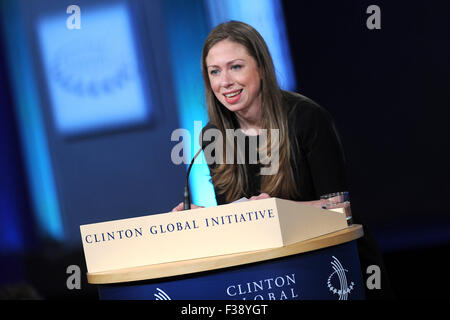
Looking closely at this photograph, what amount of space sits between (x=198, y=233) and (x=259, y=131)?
77cm

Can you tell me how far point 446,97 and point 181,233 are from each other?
3359 mm

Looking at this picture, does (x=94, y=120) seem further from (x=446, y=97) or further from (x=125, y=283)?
(x=125, y=283)

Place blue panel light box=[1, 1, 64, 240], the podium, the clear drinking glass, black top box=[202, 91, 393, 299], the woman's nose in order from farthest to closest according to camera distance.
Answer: blue panel light box=[1, 1, 64, 240]
the woman's nose
black top box=[202, 91, 393, 299]
the clear drinking glass
the podium

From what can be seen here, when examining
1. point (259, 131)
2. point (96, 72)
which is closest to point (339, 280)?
point (259, 131)

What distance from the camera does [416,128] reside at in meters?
4.33

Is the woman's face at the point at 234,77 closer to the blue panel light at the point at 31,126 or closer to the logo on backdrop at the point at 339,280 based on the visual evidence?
the logo on backdrop at the point at 339,280

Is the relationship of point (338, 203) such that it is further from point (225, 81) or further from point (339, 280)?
point (225, 81)

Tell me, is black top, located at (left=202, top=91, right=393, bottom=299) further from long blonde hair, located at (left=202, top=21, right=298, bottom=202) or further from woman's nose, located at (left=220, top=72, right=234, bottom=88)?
woman's nose, located at (left=220, top=72, right=234, bottom=88)

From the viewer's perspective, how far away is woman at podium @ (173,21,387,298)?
201 cm

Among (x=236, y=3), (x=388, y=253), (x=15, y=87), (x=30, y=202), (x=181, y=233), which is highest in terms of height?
(x=236, y=3)

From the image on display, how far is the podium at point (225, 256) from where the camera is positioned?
53.7 inches

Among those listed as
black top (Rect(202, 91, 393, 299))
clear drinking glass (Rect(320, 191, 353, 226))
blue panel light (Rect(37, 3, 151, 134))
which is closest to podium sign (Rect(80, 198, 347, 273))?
clear drinking glass (Rect(320, 191, 353, 226))
